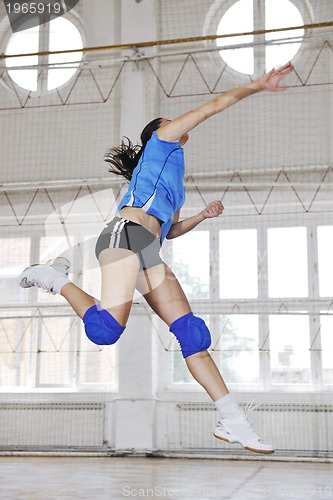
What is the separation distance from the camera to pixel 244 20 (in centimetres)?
499

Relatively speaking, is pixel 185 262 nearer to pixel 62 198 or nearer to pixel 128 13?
pixel 62 198

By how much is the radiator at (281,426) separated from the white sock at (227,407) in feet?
11.5

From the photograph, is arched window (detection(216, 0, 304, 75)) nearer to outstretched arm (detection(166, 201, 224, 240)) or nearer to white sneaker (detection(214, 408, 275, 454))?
outstretched arm (detection(166, 201, 224, 240))

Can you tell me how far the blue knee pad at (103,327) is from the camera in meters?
1.74

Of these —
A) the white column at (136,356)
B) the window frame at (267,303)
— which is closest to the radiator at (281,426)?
the window frame at (267,303)

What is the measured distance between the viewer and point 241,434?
179cm

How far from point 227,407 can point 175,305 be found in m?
0.30

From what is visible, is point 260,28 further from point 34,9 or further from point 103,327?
point 103,327

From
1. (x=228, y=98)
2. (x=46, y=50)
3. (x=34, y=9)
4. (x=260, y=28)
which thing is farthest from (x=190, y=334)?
(x=46, y=50)

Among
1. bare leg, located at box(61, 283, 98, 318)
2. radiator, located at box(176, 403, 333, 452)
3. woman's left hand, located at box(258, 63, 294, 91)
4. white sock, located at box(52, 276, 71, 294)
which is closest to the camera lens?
woman's left hand, located at box(258, 63, 294, 91)

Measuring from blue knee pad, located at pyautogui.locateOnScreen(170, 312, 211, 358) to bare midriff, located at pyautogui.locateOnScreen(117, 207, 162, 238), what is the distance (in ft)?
0.78

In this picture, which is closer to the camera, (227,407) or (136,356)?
(227,407)

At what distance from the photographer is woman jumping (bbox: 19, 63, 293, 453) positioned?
1.73 metres

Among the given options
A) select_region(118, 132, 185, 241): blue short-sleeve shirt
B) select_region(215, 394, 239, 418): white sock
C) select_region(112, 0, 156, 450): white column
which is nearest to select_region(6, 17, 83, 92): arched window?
select_region(112, 0, 156, 450): white column
